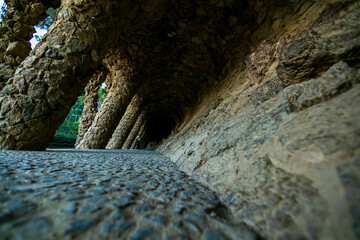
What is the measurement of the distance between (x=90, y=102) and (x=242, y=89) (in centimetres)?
620

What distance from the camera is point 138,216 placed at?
1.75 ft

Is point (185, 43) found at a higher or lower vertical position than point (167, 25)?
lower

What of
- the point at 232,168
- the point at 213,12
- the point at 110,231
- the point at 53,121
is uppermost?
the point at 213,12

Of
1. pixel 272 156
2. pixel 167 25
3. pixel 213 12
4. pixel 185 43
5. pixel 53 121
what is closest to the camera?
pixel 272 156

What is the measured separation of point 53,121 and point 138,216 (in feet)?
8.97

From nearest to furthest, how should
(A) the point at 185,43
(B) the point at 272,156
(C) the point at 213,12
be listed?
(B) the point at 272,156 < (C) the point at 213,12 < (A) the point at 185,43

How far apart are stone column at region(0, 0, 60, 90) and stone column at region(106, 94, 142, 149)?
4.01 meters

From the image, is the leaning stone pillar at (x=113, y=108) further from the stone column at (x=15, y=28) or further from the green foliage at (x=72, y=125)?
the green foliage at (x=72, y=125)

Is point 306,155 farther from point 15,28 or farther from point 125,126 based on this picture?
point 125,126

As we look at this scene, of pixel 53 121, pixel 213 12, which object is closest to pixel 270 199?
pixel 53 121

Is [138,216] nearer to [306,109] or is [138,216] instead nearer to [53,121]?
[306,109]

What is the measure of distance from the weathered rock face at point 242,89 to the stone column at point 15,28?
0.14m

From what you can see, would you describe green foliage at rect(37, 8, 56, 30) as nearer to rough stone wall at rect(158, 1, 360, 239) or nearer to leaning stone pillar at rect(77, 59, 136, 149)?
leaning stone pillar at rect(77, 59, 136, 149)

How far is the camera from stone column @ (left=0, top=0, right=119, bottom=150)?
7.36 feet
